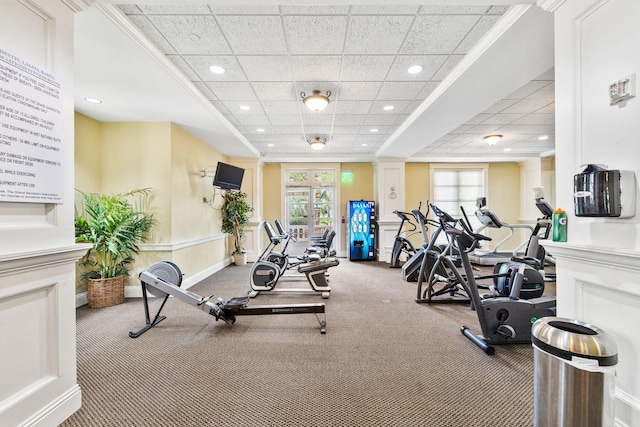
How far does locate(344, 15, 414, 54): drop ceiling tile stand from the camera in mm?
2201

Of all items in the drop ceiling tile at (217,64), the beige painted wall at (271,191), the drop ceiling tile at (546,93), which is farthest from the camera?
the beige painted wall at (271,191)

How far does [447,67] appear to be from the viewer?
2896 mm

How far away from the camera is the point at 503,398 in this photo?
181cm

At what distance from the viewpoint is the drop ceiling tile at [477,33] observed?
219 cm

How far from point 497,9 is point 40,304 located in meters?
3.82

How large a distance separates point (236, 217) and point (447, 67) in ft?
17.0

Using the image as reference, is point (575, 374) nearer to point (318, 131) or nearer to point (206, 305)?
point (206, 305)

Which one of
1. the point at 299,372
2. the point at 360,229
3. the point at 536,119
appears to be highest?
the point at 536,119

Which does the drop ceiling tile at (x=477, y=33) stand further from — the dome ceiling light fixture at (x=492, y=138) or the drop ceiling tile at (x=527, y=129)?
the dome ceiling light fixture at (x=492, y=138)

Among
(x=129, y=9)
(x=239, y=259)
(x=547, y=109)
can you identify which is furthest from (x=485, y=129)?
(x=239, y=259)

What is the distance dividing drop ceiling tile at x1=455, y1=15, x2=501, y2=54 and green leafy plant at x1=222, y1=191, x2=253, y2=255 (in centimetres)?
522

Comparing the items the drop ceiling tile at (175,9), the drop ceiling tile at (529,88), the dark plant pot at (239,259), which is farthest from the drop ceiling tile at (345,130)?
the dark plant pot at (239,259)

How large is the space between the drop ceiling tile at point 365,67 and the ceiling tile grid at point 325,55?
1 centimetres

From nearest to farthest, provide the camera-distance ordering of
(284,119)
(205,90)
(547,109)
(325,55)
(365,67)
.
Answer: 1. (325,55)
2. (365,67)
3. (205,90)
4. (547,109)
5. (284,119)
